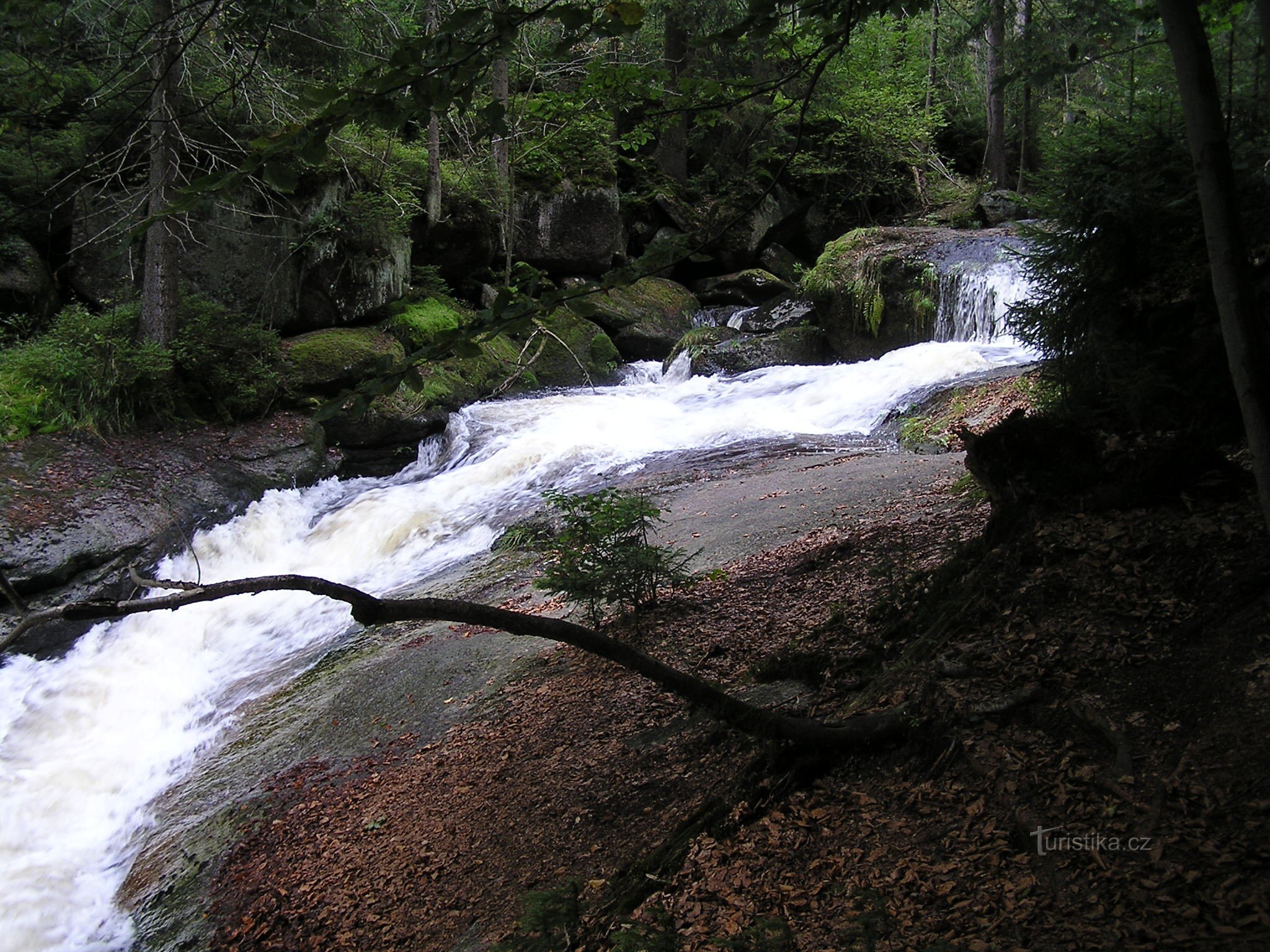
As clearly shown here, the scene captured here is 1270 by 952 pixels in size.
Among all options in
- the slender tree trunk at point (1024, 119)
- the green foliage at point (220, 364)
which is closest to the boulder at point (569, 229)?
the green foliage at point (220, 364)

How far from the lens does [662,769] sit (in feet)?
14.0

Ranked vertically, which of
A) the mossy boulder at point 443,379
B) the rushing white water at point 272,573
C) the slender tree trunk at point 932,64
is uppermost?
the slender tree trunk at point 932,64

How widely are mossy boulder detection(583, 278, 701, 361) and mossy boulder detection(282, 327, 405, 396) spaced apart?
5443mm

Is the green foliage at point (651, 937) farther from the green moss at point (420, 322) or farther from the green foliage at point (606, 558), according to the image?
the green moss at point (420, 322)

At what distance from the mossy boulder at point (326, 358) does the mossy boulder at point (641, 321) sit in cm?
544

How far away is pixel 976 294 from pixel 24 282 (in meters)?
15.3

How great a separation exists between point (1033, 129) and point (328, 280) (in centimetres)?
1924

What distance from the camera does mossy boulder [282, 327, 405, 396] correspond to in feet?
43.0

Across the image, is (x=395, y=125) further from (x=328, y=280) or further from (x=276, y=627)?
(x=328, y=280)

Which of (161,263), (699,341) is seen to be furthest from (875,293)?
(161,263)

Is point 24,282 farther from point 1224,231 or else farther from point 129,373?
point 1224,231

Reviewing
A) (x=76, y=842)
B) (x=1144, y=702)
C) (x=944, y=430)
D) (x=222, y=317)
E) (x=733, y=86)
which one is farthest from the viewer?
(x=222, y=317)

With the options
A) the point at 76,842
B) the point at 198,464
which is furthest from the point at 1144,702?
the point at 198,464

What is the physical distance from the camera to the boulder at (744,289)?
2025 centimetres
